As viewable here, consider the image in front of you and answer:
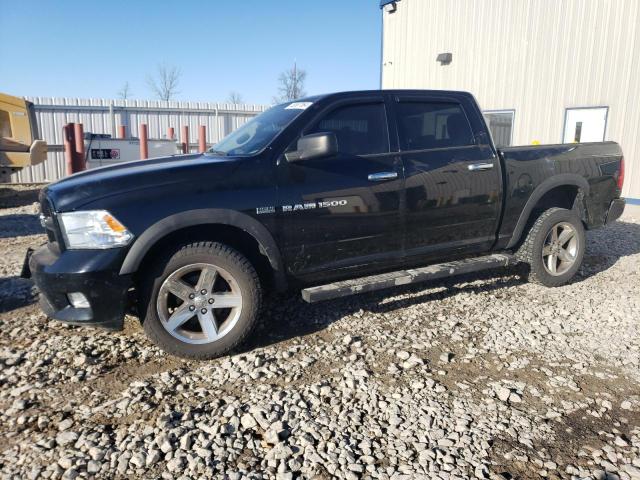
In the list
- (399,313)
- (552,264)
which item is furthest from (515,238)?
(399,313)

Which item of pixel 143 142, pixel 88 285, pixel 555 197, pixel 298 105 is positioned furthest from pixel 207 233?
pixel 143 142

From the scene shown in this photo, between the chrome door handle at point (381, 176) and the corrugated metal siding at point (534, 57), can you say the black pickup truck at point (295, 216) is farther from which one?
the corrugated metal siding at point (534, 57)

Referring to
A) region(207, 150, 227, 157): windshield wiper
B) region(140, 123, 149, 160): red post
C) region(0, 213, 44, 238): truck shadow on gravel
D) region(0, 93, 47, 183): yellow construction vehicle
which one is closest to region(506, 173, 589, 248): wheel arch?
region(207, 150, 227, 157): windshield wiper

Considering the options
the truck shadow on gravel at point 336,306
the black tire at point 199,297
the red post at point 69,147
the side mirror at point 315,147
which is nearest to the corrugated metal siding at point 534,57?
the truck shadow on gravel at point 336,306

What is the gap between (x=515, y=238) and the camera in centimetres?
503

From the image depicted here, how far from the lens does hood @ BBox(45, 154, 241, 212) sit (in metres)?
3.28

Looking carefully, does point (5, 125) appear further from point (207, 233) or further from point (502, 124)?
point (502, 124)

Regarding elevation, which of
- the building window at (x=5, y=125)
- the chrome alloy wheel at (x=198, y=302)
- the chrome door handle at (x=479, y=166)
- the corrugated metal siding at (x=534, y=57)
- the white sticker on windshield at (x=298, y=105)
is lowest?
the chrome alloy wheel at (x=198, y=302)

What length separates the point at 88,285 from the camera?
10.5 feet

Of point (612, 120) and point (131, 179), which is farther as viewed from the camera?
point (612, 120)

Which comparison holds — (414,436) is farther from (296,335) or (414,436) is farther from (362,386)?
(296,335)

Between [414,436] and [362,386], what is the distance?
1.95 feet

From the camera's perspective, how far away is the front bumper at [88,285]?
321 centimetres

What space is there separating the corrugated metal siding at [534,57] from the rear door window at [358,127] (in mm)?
9197
